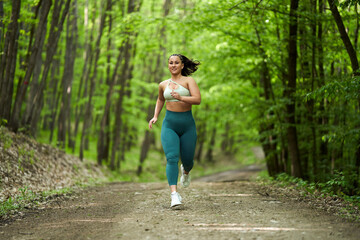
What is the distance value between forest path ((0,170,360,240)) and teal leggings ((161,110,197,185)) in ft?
2.02

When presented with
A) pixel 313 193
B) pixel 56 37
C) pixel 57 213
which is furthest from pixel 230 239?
pixel 56 37

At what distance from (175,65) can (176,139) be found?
116 cm

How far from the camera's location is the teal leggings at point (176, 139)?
5133 mm

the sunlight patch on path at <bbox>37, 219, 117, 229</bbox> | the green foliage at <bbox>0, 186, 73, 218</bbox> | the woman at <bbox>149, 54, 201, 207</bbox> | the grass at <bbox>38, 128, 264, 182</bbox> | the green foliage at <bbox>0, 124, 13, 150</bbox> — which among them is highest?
the woman at <bbox>149, 54, 201, 207</bbox>

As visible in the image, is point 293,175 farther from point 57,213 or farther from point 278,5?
point 57,213

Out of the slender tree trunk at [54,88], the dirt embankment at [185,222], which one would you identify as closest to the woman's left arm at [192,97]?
the dirt embankment at [185,222]

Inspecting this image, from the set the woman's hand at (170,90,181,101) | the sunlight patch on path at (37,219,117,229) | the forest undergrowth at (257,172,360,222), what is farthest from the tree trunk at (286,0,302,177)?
the sunlight patch on path at (37,219,117,229)

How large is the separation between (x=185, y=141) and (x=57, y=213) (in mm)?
2204

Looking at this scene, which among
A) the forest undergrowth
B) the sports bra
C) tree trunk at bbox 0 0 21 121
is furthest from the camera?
tree trunk at bbox 0 0 21 121

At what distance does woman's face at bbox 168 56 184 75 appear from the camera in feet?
17.4

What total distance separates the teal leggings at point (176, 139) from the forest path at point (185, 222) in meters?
0.61

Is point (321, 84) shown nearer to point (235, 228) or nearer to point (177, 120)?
point (177, 120)

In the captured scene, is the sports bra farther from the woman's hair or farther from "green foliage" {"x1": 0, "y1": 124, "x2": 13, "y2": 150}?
"green foliage" {"x1": 0, "y1": 124, "x2": 13, "y2": 150}

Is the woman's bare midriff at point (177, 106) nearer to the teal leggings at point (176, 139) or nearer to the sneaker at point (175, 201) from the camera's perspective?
the teal leggings at point (176, 139)
